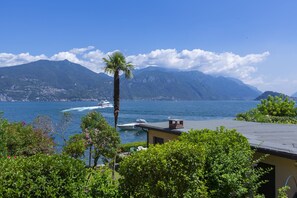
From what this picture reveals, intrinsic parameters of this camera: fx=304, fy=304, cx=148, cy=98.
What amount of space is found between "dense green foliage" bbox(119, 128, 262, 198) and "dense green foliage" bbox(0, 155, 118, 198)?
2.49ft

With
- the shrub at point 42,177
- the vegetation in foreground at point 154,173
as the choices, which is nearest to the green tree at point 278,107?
the vegetation in foreground at point 154,173

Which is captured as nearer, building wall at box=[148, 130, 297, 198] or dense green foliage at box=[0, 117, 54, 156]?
building wall at box=[148, 130, 297, 198]

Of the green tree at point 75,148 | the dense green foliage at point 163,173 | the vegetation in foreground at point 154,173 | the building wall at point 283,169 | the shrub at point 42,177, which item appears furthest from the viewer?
the green tree at point 75,148

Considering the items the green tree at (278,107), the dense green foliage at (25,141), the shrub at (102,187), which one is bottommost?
the dense green foliage at (25,141)

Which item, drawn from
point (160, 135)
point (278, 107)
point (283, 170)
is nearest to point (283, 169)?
point (283, 170)

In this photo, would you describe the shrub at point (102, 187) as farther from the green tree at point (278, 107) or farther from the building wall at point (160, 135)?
the green tree at point (278, 107)

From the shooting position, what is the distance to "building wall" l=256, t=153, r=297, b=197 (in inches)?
363

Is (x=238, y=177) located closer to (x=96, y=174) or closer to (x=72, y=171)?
(x=96, y=174)

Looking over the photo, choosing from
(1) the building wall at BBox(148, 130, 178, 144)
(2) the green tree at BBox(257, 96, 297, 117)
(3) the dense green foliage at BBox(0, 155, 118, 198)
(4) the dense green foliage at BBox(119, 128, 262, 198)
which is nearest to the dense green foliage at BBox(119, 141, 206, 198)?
(4) the dense green foliage at BBox(119, 128, 262, 198)

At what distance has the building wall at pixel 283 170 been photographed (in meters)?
9.21

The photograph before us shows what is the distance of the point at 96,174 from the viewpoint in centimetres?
662

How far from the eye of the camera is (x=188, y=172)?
6926 mm

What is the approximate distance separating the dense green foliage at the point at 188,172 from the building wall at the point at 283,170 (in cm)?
167

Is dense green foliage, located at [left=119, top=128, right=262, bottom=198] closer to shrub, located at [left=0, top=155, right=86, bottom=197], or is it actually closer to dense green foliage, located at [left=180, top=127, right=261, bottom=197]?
dense green foliage, located at [left=180, top=127, right=261, bottom=197]
